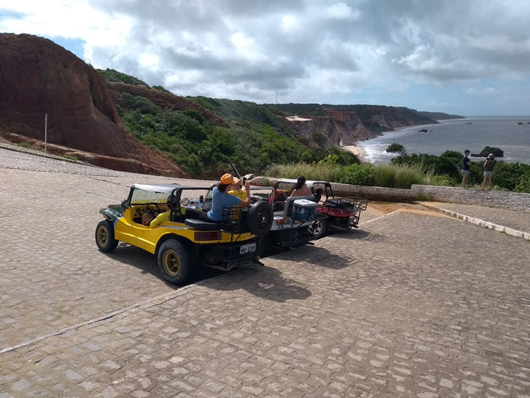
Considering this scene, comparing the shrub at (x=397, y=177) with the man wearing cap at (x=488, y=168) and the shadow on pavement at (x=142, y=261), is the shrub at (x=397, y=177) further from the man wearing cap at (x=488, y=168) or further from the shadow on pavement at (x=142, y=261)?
the shadow on pavement at (x=142, y=261)

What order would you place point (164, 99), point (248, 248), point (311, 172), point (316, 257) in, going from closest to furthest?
point (248, 248), point (316, 257), point (311, 172), point (164, 99)

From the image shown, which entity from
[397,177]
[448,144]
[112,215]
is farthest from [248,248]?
[448,144]

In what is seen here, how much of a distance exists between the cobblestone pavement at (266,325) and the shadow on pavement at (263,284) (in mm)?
29

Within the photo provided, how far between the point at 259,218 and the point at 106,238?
9.53ft

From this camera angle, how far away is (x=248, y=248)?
6.98 metres

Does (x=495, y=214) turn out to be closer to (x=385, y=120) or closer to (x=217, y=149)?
(x=217, y=149)

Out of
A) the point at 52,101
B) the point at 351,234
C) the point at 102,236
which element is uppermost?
the point at 52,101

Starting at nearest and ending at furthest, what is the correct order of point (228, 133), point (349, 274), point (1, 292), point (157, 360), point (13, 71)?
1. point (157, 360)
2. point (1, 292)
3. point (349, 274)
4. point (13, 71)
5. point (228, 133)

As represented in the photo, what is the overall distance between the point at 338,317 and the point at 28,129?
2905 centimetres

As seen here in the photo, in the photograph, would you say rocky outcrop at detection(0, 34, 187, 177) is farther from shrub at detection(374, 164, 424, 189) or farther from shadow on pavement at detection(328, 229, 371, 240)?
shadow on pavement at detection(328, 229, 371, 240)

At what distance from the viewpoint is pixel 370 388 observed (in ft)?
12.9

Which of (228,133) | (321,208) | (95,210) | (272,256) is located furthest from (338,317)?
(228,133)

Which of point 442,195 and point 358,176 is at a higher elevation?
point 358,176

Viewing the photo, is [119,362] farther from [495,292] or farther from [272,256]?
[495,292]
